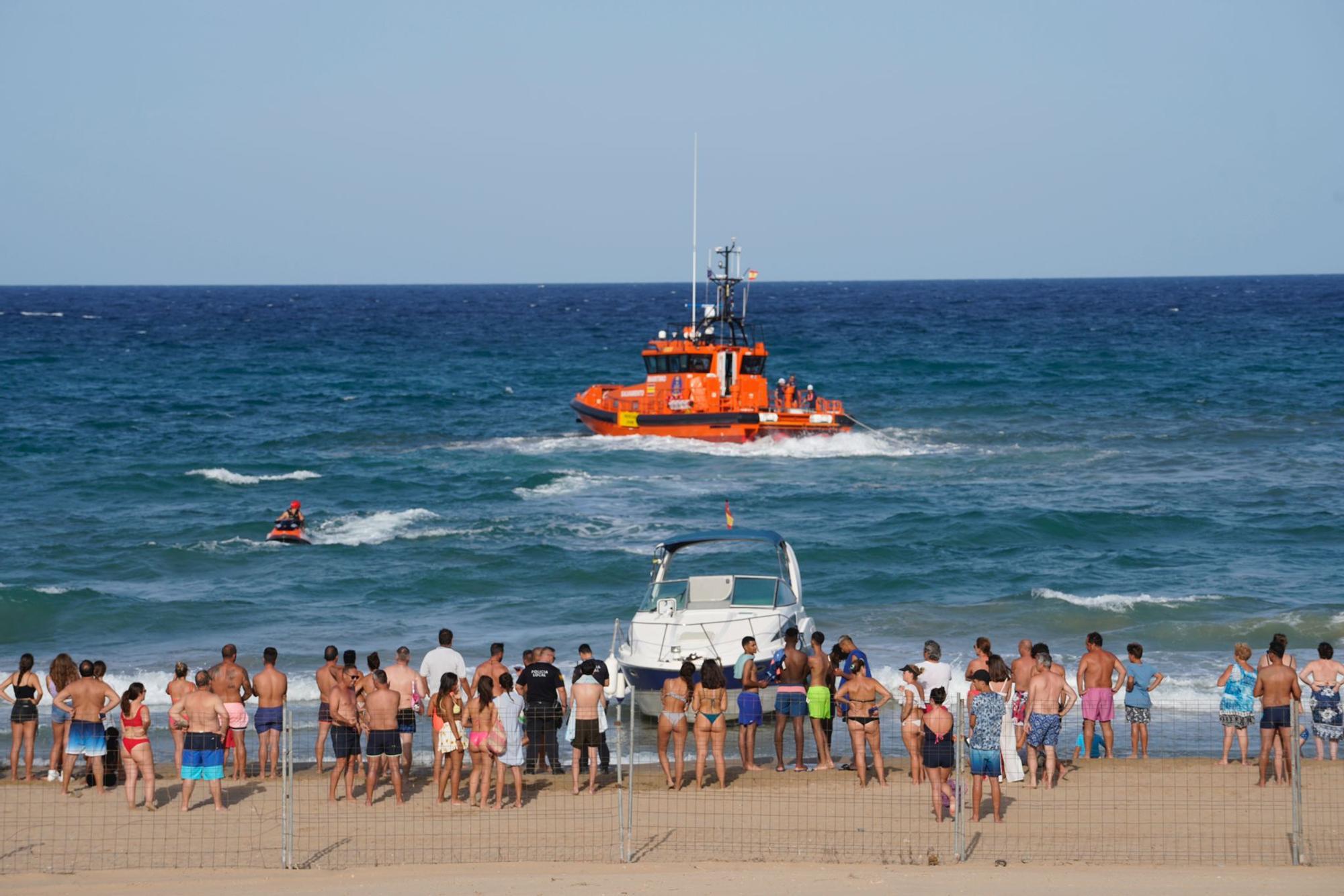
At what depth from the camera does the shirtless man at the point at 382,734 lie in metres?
11.9

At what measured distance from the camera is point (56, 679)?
41.2ft

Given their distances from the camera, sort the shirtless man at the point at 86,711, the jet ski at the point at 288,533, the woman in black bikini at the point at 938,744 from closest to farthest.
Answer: the woman in black bikini at the point at 938,744 → the shirtless man at the point at 86,711 → the jet ski at the point at 288,533

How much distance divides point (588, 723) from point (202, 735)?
3.16 meters

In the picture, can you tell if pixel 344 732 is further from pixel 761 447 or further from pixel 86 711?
pixel 761 447

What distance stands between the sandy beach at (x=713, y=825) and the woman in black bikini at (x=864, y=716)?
24cm

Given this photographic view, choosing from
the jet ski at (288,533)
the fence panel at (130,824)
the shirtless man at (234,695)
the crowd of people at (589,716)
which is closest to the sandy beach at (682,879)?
the fence panel at (130,824)

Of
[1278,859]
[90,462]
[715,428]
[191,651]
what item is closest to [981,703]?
[1278,859]

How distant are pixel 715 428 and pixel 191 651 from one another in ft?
68.4

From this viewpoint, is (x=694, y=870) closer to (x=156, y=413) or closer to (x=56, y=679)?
(x=56, y=679)

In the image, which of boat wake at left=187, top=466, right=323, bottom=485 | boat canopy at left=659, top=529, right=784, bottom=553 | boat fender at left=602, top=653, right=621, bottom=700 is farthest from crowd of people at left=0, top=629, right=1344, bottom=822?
boat wake at left=187, top=466, right=323, bottom=485

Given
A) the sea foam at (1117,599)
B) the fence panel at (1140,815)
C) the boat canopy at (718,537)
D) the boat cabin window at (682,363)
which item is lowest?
the sea foam at (1117,599)

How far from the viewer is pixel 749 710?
13055mm

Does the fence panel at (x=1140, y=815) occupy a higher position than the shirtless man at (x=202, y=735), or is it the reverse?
the shirtless man at (x=202, y=735)

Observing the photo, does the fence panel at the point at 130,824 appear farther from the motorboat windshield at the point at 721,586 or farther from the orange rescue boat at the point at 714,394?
the orange rescue boat at the point at 714,394
